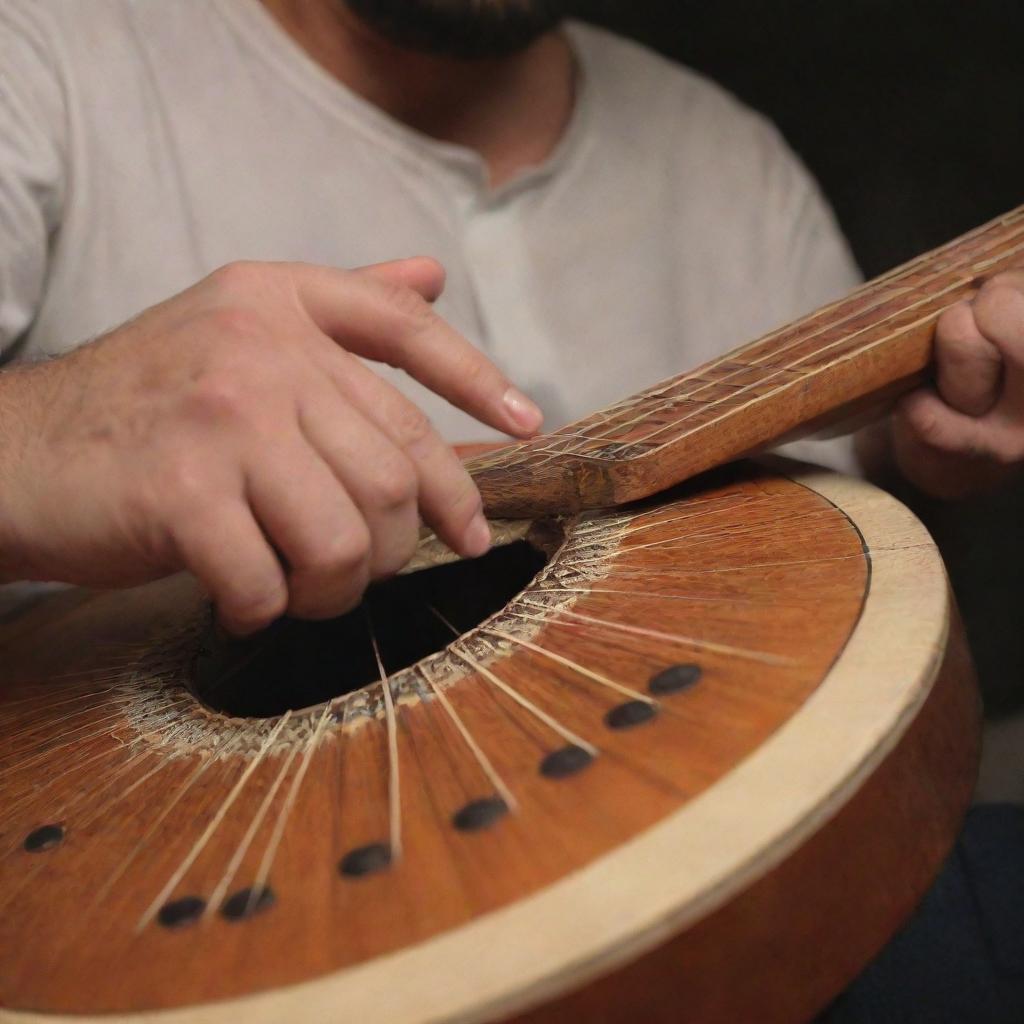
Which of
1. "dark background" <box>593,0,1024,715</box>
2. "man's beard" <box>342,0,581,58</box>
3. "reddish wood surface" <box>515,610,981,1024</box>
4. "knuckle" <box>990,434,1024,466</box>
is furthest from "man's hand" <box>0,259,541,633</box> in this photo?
"dark background" <box>593,0,1024,715</box>

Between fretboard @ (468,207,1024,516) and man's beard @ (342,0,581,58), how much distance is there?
2.13 feet

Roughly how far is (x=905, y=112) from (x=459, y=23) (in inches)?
28.1

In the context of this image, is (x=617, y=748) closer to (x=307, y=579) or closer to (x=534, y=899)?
(x=534, y=899)

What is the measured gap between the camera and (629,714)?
0.41 metres

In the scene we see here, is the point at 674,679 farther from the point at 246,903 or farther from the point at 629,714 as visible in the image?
the point at 246,903

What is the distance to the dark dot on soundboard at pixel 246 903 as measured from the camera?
373 mm

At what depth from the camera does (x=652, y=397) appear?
73 centimetres

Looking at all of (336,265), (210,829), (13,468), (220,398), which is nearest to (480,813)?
(210,829)

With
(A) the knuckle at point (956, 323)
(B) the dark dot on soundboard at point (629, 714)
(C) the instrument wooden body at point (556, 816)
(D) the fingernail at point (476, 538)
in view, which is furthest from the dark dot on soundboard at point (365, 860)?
(A) the knuckle at point (956, 323)

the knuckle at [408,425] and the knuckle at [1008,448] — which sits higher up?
the knuckle at [408,425]

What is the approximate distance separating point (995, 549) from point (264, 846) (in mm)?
1401

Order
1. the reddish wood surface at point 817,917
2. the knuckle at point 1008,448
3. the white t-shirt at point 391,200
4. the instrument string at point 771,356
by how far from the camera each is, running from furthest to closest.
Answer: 1. the white t-shirt at point 391,200
2. the knuckle at point 1008,448
3. the instrument string at point 771,356
4. the reddish wood surface at point 817,917

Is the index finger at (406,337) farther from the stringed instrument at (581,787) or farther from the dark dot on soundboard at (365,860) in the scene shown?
the dark dot on soundboard at (365,860)

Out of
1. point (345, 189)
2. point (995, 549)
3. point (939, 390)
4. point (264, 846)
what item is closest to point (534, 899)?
point (264, 846)
